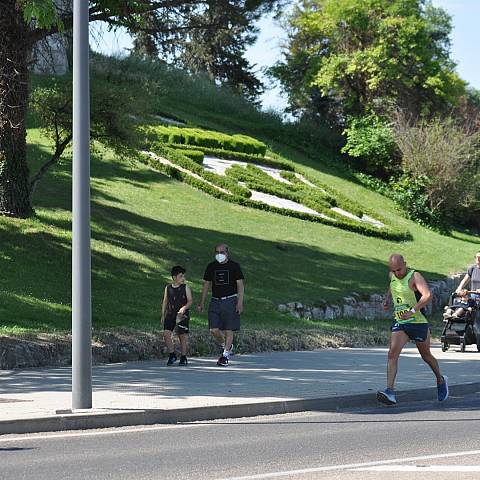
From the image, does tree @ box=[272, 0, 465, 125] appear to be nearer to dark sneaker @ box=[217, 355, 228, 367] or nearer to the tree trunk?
the tree trunk

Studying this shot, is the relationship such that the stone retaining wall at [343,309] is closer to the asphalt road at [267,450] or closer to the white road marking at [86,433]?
the asphalt road at [267,450]

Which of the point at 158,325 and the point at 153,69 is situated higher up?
the point at 153,69

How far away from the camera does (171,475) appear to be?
369 inches

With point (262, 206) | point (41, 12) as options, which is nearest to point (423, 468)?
point (41, 12)

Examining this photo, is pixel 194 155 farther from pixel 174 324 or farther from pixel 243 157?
pixel 174 324

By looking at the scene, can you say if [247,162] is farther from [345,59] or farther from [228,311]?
[228,311]

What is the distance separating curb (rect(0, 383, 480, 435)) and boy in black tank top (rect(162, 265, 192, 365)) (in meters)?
4.02

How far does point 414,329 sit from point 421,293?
1.92ft

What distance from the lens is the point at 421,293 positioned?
47.8ft

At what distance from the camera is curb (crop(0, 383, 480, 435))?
39.4ft

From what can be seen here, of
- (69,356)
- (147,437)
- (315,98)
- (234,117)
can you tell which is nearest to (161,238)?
(69,356)

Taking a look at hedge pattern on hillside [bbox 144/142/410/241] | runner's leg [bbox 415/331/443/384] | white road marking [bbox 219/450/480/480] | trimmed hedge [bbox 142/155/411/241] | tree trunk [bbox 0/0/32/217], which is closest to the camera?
white road marking [bbox 219/450/480/480]

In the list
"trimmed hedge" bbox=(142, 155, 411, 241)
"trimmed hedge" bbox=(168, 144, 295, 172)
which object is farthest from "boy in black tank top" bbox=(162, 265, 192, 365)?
"trimmed hedge" bbox=(168, 144, 295, 172)

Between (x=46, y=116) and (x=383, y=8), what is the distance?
3549cm
